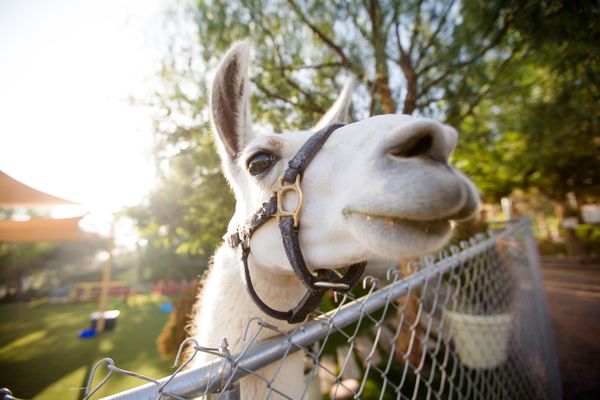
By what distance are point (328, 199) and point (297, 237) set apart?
198mm

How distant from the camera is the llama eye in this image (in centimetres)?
135

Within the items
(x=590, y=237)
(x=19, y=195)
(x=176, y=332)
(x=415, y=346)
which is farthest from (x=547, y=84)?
(x=590, y=237)

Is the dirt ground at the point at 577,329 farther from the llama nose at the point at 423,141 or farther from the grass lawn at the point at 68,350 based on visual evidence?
the grass lawn at the point at 68,350

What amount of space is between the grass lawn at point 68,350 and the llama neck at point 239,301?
2.05 meters

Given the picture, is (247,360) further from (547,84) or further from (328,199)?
(547,84)

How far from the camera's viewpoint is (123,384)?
4.32m

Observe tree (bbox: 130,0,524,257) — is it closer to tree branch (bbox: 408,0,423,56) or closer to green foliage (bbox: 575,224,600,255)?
tree branch (bbox: 408,0,423,56)

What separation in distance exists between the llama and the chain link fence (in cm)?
18

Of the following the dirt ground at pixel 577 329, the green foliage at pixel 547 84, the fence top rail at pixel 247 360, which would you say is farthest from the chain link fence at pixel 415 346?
the green foliage at pixel 547 84

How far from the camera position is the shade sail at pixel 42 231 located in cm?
838

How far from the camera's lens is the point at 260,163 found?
4.44ft

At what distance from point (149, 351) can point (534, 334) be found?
810 centimetres

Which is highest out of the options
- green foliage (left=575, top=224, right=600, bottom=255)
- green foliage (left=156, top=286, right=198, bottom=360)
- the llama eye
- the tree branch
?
the tree branch

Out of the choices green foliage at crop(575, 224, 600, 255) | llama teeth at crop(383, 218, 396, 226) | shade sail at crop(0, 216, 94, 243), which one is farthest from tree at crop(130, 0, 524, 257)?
green foliage at crop(575, 224, 600, 255)
